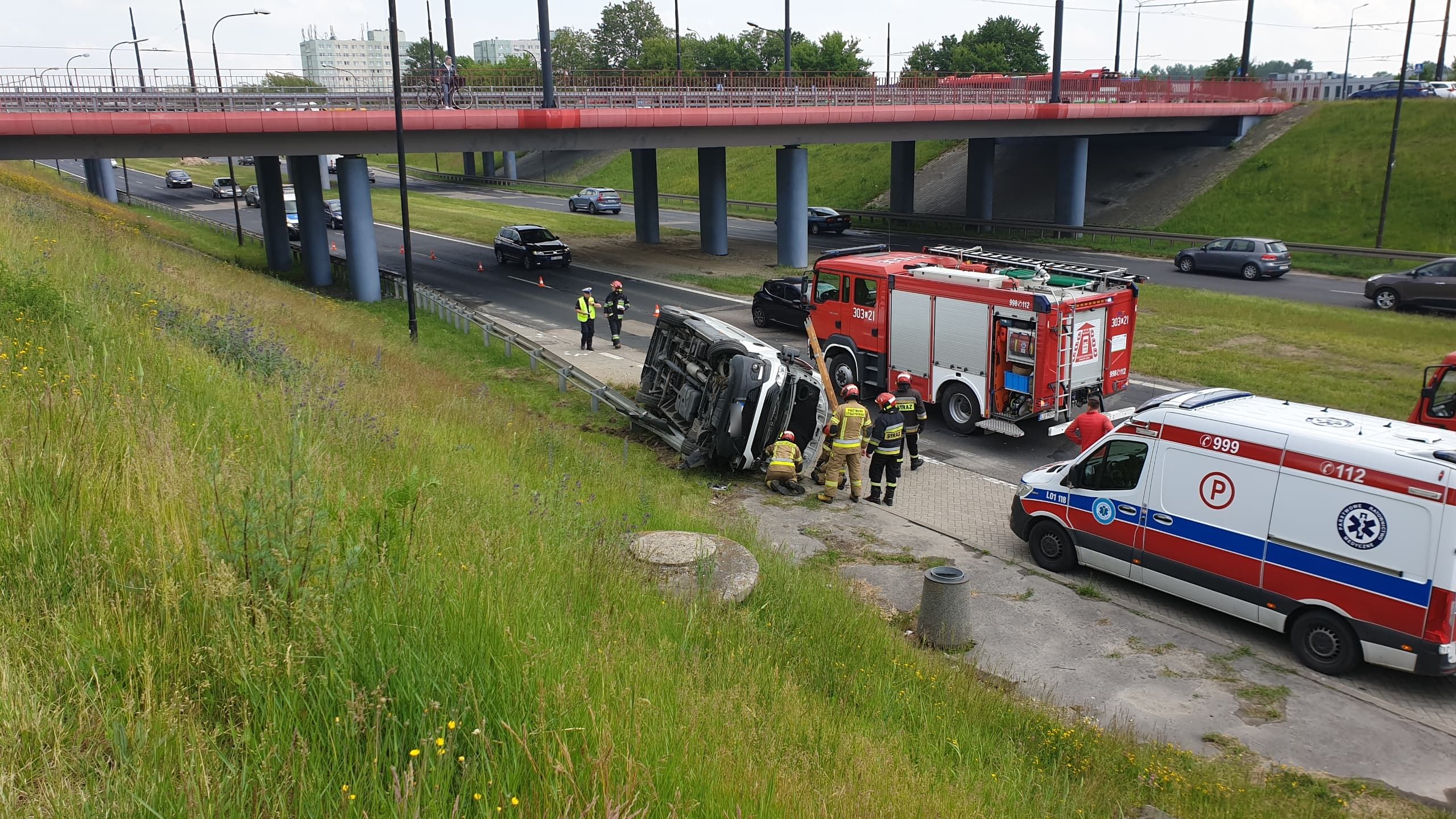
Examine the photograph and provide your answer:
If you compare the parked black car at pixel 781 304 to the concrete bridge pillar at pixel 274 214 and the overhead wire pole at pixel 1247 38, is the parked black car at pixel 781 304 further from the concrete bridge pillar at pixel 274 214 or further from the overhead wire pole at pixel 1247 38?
the overhead wire pole at pixel 1247 38

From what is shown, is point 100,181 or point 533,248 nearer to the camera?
point 533,248

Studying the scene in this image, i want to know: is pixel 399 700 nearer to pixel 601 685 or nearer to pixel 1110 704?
pixel 601 685

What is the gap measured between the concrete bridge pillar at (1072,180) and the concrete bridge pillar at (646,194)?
754 inches

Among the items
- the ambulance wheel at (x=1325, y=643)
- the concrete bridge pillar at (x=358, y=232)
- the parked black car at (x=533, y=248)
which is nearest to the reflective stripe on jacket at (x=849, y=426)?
the ambulance wheel at (x=1325, y=643)

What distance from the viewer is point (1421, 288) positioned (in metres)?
26.2

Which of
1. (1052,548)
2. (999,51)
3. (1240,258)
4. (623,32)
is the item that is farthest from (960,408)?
(623,32)

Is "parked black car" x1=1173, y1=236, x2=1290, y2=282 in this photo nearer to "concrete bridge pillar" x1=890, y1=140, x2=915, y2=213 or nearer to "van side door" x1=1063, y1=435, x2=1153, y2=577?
"concrete bridge pillar" x1=890, y1=140, x2=915, y2=213

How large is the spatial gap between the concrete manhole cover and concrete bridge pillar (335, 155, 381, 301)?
2303 cm

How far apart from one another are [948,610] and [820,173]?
56.8 metres

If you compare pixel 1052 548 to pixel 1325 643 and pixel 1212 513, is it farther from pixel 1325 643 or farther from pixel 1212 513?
pixel 1325 643

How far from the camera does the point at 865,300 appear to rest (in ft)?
58.8

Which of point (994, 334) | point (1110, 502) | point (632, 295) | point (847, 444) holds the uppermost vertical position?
point (994, 334)

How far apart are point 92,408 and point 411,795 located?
4.04 meters

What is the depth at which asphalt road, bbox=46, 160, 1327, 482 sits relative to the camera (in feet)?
51.4
